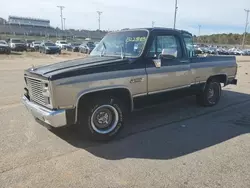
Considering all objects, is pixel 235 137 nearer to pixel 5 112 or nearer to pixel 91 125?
pixel 91 125

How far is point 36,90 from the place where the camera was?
454 centimetres

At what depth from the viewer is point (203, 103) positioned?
7012 mm

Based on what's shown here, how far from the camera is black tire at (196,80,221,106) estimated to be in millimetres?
6906

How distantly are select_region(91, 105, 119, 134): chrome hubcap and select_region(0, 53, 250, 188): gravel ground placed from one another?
0.90 ft

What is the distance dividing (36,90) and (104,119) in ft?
4.19

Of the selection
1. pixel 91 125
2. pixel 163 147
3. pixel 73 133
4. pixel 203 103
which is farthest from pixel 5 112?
pixel 203 103

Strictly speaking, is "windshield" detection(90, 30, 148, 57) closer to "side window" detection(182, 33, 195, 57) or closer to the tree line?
"side window" detection(182, 33, 195, 57)

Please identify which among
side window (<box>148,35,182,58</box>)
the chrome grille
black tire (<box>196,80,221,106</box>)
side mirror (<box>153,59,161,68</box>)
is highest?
side window (<box>148,35,182,58</box>)

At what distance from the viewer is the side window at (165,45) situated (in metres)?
5.26

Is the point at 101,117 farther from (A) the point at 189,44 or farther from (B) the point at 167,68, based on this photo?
(A) the point at 189,44

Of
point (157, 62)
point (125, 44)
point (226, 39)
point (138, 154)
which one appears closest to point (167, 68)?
point (157, 62)

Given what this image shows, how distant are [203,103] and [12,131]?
4.67 m

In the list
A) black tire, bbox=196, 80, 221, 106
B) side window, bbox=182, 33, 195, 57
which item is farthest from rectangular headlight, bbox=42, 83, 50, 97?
black tire, bbox=196, 80, 221, 106

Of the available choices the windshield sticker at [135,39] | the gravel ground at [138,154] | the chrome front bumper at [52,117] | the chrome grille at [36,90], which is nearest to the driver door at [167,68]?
the windshield sticker at [135,39]
